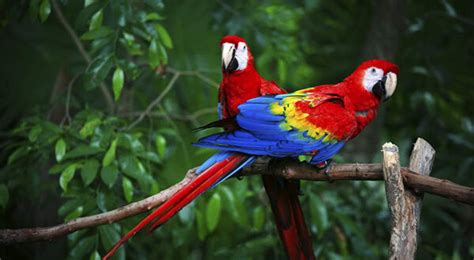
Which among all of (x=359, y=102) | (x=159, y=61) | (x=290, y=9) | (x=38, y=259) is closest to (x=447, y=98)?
(x=290, y=9)

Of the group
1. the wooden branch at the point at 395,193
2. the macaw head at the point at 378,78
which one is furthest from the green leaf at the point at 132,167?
the wooden branch at the point at 395,193

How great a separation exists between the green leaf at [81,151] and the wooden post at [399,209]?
1002 mm

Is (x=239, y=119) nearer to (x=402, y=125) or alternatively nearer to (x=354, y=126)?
(x=354, y=126)

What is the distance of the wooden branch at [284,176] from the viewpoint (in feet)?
4.94

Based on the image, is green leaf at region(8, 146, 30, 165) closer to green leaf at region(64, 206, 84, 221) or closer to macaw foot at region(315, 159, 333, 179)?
green leaf at region(64, 206, 84, 221)

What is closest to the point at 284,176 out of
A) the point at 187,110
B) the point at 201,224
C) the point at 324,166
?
the point at 324,166

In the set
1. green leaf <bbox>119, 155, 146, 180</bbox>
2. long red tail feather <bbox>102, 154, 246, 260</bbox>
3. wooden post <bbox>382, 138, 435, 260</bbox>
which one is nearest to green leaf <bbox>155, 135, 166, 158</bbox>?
green leaf <bbox>119, 155, 146, 180</bbox>

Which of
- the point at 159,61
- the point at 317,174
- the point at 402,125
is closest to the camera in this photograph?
the point at 317,174

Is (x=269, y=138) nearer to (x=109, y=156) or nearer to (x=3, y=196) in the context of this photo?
(x=109, y=156)

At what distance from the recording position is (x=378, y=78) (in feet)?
5.99

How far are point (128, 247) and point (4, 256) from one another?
0.51m

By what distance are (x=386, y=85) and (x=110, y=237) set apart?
1010mm

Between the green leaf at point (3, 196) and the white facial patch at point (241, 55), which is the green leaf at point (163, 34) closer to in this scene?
the white facial patch at point (241, 55)

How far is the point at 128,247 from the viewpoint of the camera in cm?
262
